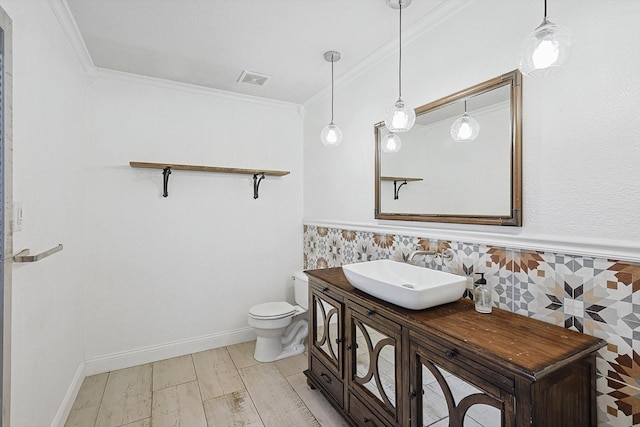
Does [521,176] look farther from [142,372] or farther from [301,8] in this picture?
[142,372]

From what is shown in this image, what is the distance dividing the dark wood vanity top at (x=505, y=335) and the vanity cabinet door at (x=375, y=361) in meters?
0.10

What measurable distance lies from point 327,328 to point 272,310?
2.83ft

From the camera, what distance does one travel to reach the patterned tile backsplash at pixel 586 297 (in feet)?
3.54

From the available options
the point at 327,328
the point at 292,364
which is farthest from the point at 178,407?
the point at 327,328

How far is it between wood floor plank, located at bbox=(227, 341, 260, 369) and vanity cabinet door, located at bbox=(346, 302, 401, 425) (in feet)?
3.97

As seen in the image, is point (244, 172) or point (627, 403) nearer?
point (627, 403)

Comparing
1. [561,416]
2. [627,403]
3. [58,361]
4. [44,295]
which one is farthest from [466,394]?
[58,361]

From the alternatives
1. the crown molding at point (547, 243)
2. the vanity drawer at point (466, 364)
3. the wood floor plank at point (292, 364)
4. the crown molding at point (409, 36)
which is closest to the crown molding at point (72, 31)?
the crown molding at point (409, 36)

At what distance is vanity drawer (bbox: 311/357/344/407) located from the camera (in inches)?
72.6

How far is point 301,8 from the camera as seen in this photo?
1757 mm

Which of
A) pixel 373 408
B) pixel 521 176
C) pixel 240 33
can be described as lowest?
pixel 373 408

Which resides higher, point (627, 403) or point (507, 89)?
point (507, 89)

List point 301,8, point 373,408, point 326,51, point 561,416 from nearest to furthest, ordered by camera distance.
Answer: point 561,416
point 373,408
point 301,8
point 326,51

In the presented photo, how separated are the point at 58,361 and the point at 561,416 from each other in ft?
8.05
